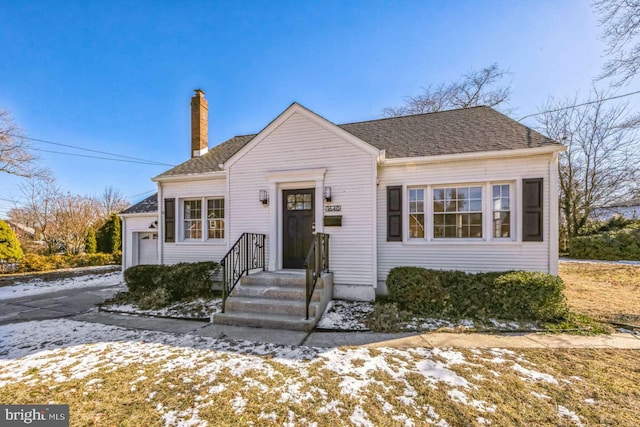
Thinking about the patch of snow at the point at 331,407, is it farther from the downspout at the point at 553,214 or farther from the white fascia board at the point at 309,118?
the downspout at the point at 553,214

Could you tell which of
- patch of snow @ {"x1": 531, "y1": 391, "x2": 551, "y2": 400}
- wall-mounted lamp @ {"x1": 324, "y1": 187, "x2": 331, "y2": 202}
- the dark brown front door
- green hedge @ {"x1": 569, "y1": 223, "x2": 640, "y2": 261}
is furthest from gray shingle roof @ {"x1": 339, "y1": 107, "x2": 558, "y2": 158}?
green hedge @ {"x1": 569, "y1": 223, "x2": 640, "y2": 261}

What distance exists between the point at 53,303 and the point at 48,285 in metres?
4.07

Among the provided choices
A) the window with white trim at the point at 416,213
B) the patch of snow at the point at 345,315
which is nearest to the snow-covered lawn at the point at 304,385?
the patch of snow at the point at 345,315

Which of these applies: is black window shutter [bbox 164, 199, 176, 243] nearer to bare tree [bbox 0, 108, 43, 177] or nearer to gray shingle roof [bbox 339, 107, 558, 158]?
gray shingle roof [bbox 339, 107, 558, 158]

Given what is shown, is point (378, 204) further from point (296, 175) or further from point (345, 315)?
point (345, 315)

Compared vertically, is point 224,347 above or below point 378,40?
below

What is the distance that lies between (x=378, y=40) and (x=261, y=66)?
4287mm

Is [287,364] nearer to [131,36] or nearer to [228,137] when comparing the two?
[228,137]

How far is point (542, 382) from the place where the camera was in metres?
2.93

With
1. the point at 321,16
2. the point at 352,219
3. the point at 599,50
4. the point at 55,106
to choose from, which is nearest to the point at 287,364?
the point at 352,219

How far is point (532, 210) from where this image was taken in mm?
5707

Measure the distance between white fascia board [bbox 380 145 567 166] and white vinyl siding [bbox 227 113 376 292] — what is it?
2.62 feet

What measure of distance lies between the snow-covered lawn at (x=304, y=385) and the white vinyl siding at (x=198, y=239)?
3758 millimetres

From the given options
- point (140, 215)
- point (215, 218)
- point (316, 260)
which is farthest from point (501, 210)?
point (140, 215)
